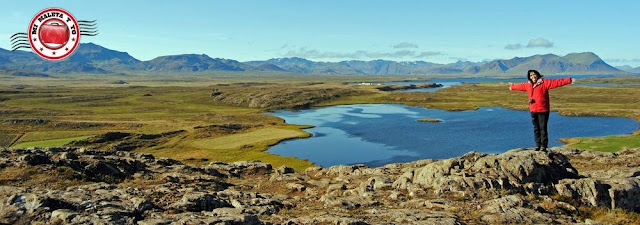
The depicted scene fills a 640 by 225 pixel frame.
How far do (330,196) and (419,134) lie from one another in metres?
90.5

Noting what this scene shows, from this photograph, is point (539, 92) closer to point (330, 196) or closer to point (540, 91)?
point (540, 91)

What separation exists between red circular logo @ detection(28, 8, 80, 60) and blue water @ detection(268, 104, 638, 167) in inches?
2233

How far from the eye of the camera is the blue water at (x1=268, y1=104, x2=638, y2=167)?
8688 centimetres

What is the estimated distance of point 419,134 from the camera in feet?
365

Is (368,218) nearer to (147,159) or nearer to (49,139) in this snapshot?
(147,159)

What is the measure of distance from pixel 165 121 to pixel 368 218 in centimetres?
13469

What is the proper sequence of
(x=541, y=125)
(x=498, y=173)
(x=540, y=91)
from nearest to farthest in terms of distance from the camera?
(x=540, y=91) → (x=541, y=125) → (x=498, y=173)

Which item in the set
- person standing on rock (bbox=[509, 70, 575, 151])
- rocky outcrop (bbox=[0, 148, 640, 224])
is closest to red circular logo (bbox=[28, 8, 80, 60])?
rocky outcrop (bbox=[0, 148, 640, 224])

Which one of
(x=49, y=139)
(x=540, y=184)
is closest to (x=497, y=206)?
(x=540, y=184)

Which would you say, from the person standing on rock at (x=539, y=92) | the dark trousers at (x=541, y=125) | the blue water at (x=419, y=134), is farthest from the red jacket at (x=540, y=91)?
the blue water at (x=419, y=134)

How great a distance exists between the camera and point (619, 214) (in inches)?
792

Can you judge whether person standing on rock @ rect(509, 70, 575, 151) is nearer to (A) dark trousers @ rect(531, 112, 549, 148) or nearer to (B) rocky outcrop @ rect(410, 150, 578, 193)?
(A) dark trousers @ rect(531, 112, 549, 148)

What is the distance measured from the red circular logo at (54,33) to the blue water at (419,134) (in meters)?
56.7

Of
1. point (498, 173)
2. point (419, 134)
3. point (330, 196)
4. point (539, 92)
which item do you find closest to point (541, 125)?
point (539, 92)
